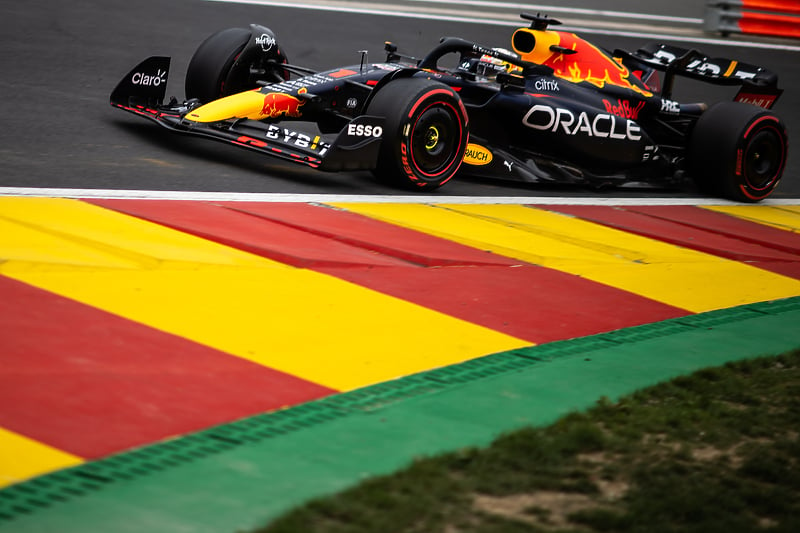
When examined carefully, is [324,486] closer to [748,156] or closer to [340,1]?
[748,156]

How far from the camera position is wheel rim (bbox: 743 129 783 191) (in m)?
10.1

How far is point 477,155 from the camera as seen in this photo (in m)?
9.02

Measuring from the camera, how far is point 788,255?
27.0 ft

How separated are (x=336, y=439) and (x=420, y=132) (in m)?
4.73

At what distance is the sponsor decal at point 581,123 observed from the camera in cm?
916

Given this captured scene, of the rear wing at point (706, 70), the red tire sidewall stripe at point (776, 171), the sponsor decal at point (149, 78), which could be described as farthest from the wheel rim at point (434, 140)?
the red tire sidewall stripe at point (776, 171)

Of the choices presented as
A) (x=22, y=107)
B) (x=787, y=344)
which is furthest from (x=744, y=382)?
(x=22, y=107)

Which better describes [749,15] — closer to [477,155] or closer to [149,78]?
[477,155]

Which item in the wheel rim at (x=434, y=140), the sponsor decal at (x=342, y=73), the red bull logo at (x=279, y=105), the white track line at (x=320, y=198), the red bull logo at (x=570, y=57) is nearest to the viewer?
the white track line at (x=320, y=198)

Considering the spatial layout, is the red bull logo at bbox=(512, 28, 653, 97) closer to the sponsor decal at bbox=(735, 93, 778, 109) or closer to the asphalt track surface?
the asphalt track surface

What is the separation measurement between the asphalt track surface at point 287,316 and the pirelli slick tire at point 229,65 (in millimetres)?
522

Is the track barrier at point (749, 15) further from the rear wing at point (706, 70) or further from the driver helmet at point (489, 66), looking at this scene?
the driver helmet at point (489, 66)

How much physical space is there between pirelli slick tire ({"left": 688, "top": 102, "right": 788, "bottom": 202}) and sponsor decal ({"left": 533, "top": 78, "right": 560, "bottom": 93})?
158cm

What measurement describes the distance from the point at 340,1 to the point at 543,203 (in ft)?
27.7
